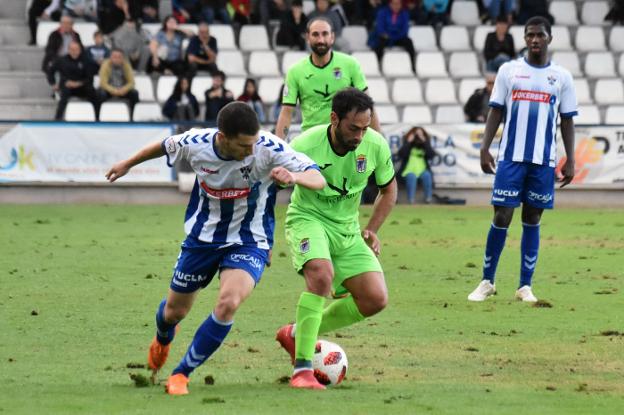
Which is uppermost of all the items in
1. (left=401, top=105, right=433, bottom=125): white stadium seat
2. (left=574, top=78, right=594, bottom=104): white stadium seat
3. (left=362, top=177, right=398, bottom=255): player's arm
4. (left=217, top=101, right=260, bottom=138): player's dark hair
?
(left=217, top=101, right=260, bottom=138): player's dark hair

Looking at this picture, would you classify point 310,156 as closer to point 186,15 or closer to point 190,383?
point 190,383

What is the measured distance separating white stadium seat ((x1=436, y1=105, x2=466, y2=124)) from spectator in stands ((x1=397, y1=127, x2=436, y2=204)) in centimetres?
240

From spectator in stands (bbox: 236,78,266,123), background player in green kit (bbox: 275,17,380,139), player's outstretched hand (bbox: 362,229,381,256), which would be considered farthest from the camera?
spectator in stands (bbox: 236,78,266,123)

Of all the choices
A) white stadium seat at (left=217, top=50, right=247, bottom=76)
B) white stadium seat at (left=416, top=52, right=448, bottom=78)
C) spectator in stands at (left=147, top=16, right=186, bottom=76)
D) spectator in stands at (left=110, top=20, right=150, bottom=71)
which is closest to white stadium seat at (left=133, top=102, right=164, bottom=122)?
spectator in stands at (left=147, top=16, right=186, bottom=76)

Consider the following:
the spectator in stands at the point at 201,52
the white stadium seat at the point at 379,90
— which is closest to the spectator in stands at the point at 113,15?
the spectator in stands at the point at 201,52

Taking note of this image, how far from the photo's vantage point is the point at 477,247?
1573 cm

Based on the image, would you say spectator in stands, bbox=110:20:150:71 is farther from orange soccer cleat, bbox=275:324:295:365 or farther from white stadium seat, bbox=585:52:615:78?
orange soccer cleat, bbox=275:324:295:365

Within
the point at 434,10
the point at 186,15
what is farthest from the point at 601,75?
the point at 186,15

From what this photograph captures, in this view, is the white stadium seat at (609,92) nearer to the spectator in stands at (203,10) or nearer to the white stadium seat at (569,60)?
the white stadium seat at (569,60)

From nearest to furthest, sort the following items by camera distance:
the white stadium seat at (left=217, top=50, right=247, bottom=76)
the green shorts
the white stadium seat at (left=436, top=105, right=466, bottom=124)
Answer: the green shorts, the white stadium seat at (left=436, top=105, right=466, bottom=124), the white stadium seat at (left=217, top=50, right=247, bottom=76)

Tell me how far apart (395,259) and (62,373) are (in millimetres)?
7201

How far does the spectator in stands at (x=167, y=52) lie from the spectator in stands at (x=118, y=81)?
3.07ft

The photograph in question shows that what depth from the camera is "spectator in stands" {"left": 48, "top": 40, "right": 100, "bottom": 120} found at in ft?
74.8

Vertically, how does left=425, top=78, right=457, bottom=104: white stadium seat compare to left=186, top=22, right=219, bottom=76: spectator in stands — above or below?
below
